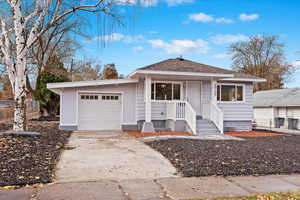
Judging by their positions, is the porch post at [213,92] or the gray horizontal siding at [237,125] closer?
the porch post at [213,92]

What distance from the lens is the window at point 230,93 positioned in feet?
43.0

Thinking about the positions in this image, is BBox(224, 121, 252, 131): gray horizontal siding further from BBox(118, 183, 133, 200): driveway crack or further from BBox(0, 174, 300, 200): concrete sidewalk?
BBox(118, 183, 133, 200): driveway crack

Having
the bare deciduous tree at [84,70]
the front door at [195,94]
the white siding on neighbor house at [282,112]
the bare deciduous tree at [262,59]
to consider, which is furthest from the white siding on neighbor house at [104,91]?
the bare deciduous tree at [262,59]

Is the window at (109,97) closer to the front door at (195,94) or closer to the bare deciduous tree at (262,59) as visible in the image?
the front door at (195,94)

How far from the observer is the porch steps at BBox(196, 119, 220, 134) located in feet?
36.2

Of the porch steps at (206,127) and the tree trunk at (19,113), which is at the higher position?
the tree trunk at (19,113)

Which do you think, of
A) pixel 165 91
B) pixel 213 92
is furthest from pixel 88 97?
pixel 213 92

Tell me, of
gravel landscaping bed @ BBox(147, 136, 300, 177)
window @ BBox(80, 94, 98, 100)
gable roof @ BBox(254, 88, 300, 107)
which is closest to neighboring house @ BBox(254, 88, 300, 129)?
gable roof @ BBox(254, 88, 300, 107)

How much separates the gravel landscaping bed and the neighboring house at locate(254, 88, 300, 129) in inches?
534

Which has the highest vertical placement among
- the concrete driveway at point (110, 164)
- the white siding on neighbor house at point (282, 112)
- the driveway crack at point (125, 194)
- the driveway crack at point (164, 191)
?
the white siding on neighbor house at point (282, 112)

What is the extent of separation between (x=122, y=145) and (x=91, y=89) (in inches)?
207

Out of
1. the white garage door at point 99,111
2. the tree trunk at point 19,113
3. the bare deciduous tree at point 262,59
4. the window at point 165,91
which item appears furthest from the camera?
the bare deciduous tree at point 262,59

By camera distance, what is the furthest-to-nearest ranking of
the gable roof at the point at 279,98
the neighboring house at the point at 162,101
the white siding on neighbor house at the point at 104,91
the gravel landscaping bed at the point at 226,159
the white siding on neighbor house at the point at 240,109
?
1. the gable roof at the point at 279,98
2. the white siding on neighbor house at the point at 240,109
3. the white siding on neighbor house at the point at 104,91
4. the neighboring house at the point at 162,101
5. the gravel landscaping bed at the point at 226,159

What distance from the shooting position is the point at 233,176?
16.0ft
